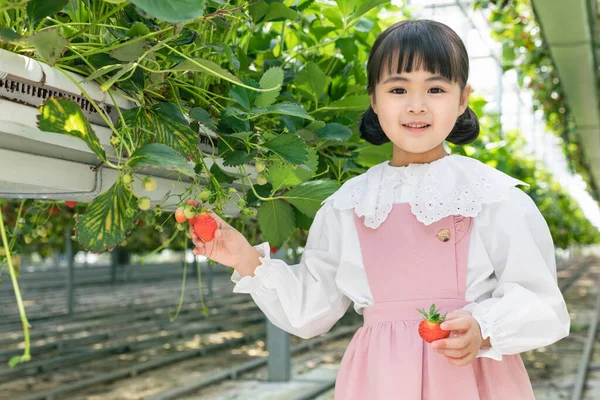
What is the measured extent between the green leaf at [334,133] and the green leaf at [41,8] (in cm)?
60

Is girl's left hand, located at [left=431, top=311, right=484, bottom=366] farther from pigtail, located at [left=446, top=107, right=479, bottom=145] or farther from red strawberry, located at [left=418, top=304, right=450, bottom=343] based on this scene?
pigtail, located at [left=446, top=107, right=479, bottom=145]

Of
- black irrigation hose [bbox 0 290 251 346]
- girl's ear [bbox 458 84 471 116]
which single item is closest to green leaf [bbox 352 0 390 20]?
girl's ear [bbox 458 84 471 116]

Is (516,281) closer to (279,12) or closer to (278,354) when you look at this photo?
(279,12)

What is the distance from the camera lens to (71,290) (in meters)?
9.92

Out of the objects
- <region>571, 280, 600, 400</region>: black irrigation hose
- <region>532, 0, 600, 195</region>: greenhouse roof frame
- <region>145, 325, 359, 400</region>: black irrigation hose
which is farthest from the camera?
<region>571, 280, 600, 400</region>: black irrigation hose

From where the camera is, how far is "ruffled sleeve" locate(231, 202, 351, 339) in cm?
129

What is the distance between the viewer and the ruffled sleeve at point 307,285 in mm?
1295

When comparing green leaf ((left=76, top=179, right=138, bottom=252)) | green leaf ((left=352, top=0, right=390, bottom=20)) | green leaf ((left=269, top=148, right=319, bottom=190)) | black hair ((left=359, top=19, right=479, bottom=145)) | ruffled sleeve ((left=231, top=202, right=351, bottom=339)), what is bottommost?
ruffled sleeve ((left=231, top=202, right=351, bottom=339))

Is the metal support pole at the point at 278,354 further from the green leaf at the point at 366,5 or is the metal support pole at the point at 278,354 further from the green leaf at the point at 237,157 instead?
the green leaf at the point at 237,157

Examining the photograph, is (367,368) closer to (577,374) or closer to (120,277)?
(577,374)

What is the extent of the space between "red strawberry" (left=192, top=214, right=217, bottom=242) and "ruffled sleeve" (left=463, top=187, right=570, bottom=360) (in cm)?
43

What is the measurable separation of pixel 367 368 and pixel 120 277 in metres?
19.8

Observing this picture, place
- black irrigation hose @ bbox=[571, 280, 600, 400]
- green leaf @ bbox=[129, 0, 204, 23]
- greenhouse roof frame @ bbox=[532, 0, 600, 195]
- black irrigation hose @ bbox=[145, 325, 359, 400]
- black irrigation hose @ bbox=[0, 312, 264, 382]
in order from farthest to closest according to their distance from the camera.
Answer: black irrigation hose @ bbox=[0, 312, 264, 382] → black irrigation hose @ bbox=[571, 280, 600, 400] → black irrigation hose @ bbox=[145, 325, 359, 400] → greenhouse roof frame @ bbox=[532, 0, 600, 195] → green leaf @ bbox=[129, 0, 204, 23]

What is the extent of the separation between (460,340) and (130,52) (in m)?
0.63
